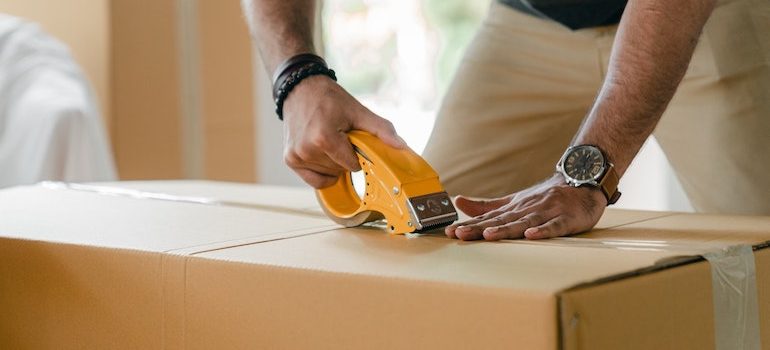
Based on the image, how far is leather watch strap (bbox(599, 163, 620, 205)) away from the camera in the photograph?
975mm

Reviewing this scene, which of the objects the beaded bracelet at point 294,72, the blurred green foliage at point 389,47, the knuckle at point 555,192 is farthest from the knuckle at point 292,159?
the blurred green foliage at point 389,47

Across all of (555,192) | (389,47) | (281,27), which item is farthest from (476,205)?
(389,47)

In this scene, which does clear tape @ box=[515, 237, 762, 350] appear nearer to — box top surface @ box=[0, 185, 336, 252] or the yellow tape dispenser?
the yellow tape dispenser

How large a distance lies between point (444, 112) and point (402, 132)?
184cm

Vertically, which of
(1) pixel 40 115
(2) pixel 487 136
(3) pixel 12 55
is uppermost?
(3) pixel 12 55

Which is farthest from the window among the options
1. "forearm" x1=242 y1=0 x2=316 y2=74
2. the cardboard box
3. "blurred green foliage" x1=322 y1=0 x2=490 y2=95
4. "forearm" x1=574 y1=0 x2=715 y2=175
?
the cardboard box

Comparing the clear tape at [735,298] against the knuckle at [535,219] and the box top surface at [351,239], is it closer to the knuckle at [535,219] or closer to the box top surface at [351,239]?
the box top surface at [351,239]

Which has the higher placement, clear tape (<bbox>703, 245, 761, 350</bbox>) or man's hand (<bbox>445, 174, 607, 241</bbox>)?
man's hand (<bbox>445, 174, 607, 241</bbox>)

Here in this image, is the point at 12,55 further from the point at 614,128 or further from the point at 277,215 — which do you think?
the point at 614,128

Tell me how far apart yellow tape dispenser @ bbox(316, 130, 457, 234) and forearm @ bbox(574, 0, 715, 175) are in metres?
0.19

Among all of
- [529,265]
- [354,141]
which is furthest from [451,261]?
[354,141]

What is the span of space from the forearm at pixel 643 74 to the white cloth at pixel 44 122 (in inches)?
70.0

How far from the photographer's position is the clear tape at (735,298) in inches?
29.0

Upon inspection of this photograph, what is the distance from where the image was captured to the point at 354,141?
98 centimetres
